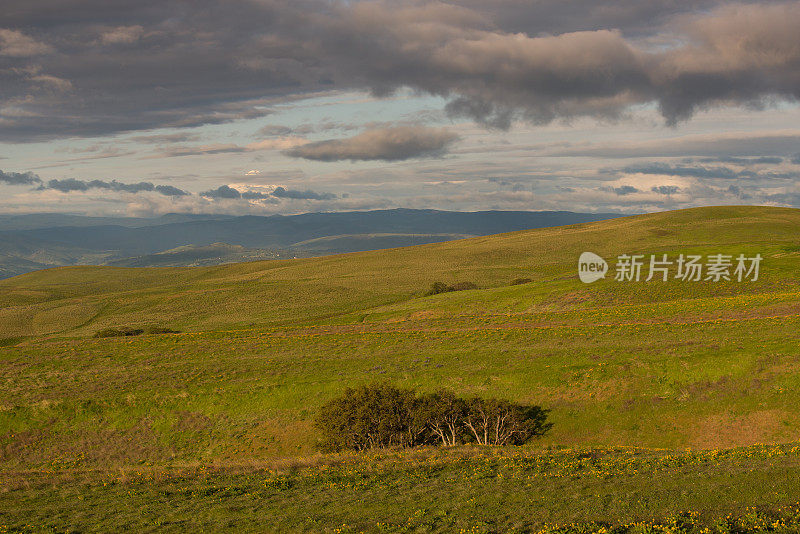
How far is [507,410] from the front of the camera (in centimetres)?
4244

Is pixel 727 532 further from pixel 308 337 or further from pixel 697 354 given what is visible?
pixel 308 337

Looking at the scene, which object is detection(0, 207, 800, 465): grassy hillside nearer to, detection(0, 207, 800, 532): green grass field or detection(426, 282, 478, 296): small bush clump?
detection(0, 207, 800, 532): green grass field

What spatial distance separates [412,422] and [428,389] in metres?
9.66

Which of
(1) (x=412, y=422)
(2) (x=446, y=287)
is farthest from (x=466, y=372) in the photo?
(2) (x=446, y=287)

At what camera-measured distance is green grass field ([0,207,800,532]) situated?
23234 millimetres

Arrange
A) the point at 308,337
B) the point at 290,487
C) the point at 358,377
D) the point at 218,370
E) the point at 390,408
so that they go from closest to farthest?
the point at 290,487 → the point at 390,408 → the point at 358,377 → the point at 218,370 → the point at 308,337

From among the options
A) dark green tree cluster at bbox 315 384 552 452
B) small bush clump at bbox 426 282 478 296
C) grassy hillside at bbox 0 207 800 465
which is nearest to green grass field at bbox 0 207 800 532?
grassy hillside at bbox 0 207 800 465

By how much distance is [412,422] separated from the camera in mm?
41281

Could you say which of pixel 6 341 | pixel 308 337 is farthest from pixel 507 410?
pixel 6 341

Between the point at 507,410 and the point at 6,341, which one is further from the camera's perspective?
the point at 6,341

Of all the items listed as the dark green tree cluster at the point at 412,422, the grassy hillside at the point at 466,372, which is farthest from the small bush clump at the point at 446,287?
the dark green tree cluster at the point at 412,422

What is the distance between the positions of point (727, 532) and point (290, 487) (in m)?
19.4

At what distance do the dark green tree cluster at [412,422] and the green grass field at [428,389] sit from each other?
288 cm

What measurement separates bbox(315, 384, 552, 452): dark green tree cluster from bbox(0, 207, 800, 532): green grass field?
9.45ft
